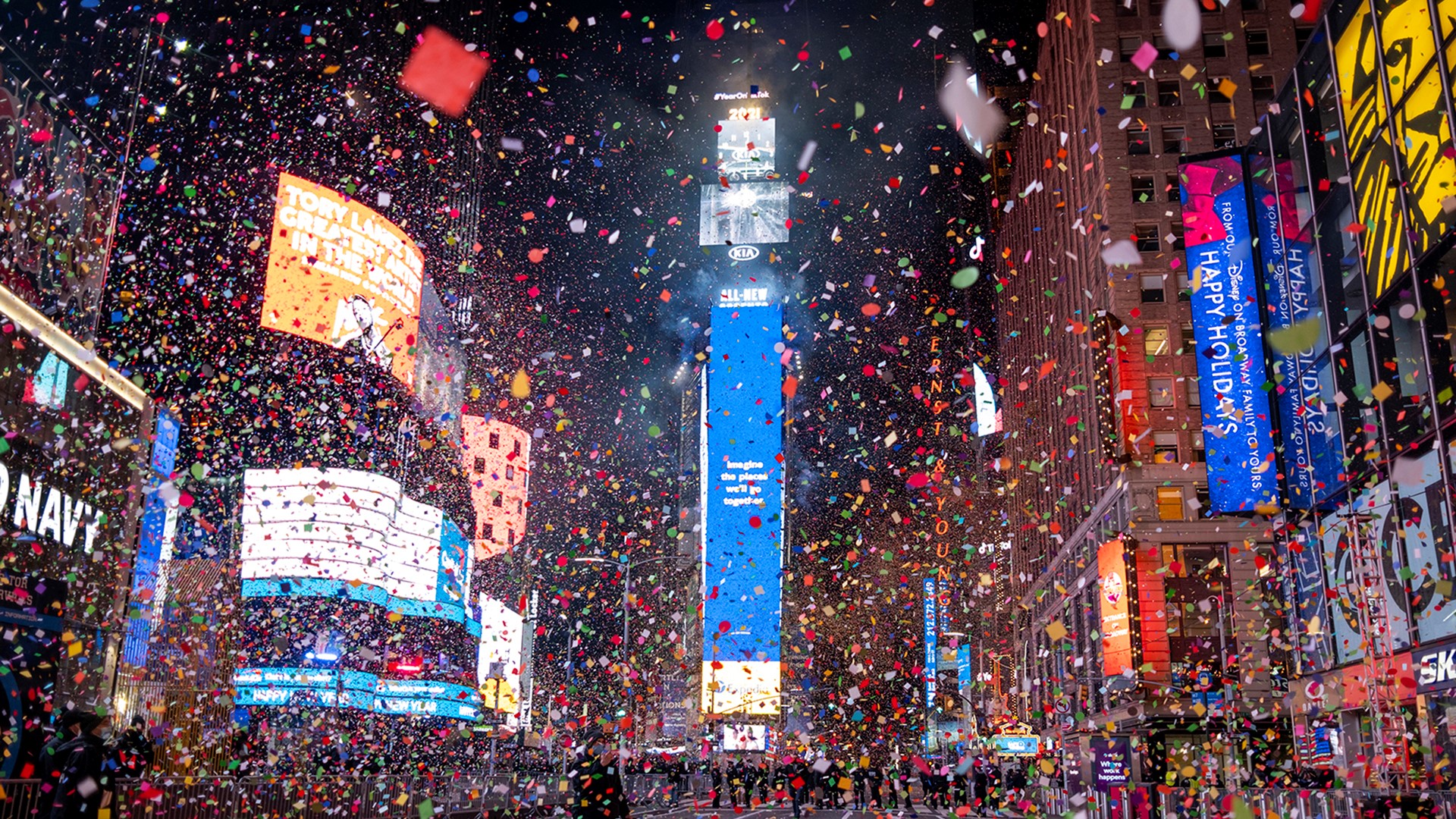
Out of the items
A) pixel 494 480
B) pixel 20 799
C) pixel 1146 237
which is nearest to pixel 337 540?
pixel 494 480

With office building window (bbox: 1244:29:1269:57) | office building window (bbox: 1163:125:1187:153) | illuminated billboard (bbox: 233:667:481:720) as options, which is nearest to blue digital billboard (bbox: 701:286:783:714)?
illuminated billboard (bbox: 233:667:481:720)

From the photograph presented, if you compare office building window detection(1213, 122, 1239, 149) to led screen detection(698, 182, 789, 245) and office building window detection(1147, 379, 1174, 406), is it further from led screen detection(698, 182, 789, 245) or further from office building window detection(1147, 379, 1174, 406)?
led screen detection(698, 182, 789, 245)

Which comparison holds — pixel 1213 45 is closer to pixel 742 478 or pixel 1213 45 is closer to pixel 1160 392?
pixel 1160 392

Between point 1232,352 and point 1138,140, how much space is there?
960 inches

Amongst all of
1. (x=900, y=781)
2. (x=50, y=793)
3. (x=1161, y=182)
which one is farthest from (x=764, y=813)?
(x=1161, y=182)

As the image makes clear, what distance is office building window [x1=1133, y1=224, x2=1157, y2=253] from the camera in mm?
43938

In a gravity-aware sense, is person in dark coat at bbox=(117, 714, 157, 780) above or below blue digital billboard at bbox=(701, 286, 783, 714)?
below

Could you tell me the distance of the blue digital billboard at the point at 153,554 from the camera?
2559cm

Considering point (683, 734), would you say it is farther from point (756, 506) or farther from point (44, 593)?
point (44, 593)

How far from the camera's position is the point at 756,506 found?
127688 mm

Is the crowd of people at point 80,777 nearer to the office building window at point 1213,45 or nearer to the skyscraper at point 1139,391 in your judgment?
the skyscraper at point 1139,391

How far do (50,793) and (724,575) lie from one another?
115 metres

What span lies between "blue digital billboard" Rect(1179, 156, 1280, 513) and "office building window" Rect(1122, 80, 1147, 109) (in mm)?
22168

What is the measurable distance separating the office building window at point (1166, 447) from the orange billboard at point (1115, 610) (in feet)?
14.3
